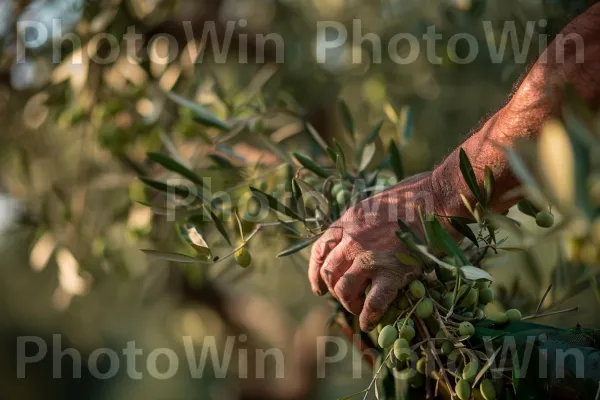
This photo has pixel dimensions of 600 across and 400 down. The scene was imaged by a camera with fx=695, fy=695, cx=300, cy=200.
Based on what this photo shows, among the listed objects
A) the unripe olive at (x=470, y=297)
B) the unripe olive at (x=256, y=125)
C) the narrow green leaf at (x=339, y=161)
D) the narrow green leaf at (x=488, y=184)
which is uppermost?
the narrow green leaf at (x=488, y=184)

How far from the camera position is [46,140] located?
9.73ft

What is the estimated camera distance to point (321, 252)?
3.89 ft

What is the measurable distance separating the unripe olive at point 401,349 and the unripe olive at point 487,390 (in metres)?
→ 0.11

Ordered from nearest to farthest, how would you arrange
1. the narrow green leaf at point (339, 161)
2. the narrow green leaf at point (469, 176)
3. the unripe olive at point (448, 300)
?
the narrow green leaf at point (469, 176), the unripe olive at point (448, 300), the narrow green leaf at point (339, 161)

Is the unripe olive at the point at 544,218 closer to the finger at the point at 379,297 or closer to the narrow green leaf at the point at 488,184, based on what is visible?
the narrow green leaf at the point at 488,184

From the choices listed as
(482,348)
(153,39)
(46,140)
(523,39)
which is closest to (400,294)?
(482,348)

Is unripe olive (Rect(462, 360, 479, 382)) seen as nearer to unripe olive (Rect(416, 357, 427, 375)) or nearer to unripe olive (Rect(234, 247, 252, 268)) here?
unripe olive (Rect(416, 357, 427, 375))

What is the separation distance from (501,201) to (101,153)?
178 cm

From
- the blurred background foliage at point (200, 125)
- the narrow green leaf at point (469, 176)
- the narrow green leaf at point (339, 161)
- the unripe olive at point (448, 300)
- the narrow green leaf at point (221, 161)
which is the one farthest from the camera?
the blurred background foliage at point (200, 125)

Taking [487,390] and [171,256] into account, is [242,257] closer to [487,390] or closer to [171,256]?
[171,256]

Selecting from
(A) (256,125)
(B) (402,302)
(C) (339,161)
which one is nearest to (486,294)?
(B) (402,302)

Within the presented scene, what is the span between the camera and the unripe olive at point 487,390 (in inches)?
39.3

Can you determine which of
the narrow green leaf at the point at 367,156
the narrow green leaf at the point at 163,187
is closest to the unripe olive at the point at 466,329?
the narrow green leaf at the point at 367,156

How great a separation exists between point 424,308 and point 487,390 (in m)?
0.15
